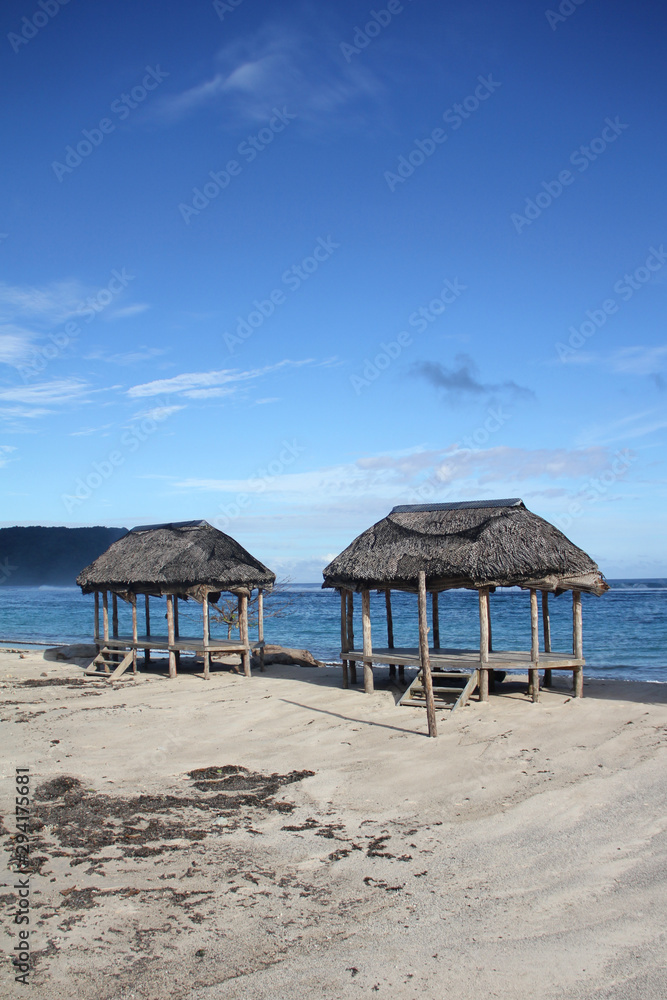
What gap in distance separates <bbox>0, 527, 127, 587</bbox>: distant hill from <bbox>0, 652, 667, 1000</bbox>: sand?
416ft

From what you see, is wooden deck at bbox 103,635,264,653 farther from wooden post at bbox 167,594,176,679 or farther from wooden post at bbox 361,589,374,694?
wooden post at bbox 361,589,374,694

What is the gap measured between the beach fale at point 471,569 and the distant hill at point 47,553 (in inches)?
4863

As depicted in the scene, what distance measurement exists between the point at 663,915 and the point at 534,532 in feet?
29.7

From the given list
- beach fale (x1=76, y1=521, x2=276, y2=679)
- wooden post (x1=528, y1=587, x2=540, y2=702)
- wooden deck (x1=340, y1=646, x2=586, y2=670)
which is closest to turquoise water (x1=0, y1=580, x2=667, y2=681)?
beach fale (x1=76, y1=521, x2=276, y2=679)

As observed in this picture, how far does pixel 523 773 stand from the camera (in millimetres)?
9891

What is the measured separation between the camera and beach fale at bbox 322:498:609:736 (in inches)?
549

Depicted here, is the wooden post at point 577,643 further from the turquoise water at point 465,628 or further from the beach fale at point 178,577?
the beach fale at point 178,577

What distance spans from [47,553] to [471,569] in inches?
5364

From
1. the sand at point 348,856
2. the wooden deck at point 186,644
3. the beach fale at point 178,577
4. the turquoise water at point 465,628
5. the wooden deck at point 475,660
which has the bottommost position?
the turquoise water at point 465,628

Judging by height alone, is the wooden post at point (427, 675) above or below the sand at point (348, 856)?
above

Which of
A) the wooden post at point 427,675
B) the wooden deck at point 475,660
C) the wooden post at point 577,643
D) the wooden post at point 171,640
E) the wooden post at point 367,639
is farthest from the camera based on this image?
the wooden post at point 171,640

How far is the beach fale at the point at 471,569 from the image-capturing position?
1395cm

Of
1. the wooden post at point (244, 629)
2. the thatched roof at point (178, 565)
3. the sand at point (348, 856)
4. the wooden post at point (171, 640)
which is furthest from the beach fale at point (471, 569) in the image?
the wooden post at point (171, 640)

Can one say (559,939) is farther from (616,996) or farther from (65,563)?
(65,563)
